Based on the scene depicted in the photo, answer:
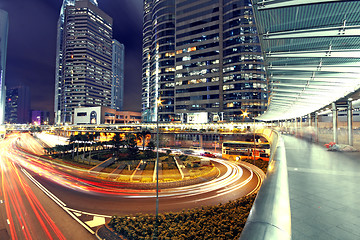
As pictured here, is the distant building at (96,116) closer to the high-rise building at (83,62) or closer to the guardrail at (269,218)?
the high-rise building at (83,62)

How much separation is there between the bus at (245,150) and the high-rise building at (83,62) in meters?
141

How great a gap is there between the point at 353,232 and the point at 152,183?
78.5 ft

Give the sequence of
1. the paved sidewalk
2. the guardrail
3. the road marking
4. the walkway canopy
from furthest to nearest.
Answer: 1. the road marking
2. the walkway canopy
3. the paved sidewalk
4. the guardrail

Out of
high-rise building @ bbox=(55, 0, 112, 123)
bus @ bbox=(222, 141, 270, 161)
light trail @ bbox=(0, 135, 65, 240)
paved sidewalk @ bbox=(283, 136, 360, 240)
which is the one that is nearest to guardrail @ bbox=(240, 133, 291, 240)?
paved sidewalk @ bbox=(283, 136, 360, 240)

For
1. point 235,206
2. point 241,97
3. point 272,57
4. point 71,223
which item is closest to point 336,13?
point 272,57

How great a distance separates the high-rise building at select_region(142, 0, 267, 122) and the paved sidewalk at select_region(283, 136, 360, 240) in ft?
220

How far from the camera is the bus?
1582 inches

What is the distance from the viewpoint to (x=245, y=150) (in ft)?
140

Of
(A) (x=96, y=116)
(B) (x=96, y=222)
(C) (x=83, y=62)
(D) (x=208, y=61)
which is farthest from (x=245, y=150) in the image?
(C) (x=83, y=62)

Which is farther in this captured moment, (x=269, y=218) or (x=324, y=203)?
(x=324, y=203)

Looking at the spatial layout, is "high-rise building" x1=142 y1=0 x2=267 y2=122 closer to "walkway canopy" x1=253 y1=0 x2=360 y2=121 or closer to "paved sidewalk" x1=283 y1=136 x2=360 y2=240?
"walkway canopy" x1=253 y1=0 x2=360 y2=121

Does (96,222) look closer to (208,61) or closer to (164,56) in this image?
(208,61)

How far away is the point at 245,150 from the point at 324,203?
40303mm

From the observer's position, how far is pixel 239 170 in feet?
106
